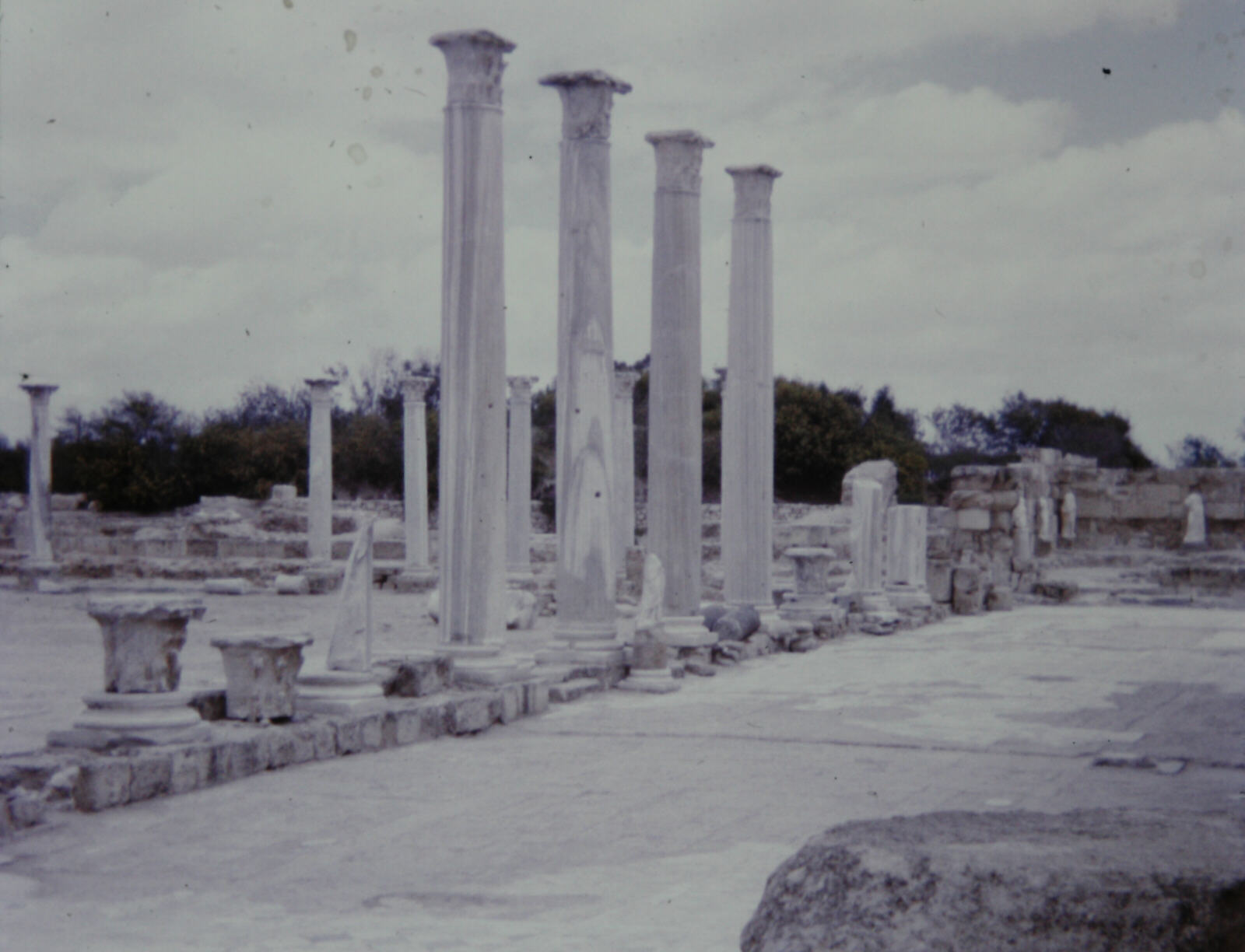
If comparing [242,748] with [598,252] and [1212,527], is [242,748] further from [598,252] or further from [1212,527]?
[1212,527]

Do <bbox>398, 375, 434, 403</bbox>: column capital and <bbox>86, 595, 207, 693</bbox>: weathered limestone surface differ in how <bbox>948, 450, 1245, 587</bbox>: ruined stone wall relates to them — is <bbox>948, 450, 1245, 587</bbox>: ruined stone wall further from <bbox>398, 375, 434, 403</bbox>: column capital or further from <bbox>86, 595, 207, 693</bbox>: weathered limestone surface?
<bbox>86, 595, 207, 693</bbox>: weathered limestone surface

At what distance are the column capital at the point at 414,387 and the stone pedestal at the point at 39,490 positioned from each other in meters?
5.97

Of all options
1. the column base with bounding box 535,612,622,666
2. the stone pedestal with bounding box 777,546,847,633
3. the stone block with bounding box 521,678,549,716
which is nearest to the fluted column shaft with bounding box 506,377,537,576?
the stone pedestal with bounding box 777,546,847,633

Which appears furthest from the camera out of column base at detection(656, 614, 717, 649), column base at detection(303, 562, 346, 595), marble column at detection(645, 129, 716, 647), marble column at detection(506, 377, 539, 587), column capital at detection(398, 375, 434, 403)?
column capital at detection(398, 375, 434, 403)

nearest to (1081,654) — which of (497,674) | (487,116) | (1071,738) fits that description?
(1071,738)

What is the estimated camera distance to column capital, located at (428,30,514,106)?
11117mm

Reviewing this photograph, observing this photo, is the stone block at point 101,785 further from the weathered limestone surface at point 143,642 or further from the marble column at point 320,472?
the marble column at point 320,472

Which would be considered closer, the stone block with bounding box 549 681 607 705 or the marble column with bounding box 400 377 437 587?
the stone block with bounding box 549 681 607 705

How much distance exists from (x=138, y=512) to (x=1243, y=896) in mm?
39805

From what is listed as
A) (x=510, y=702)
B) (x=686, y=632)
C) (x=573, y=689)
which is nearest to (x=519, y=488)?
(x=686, y=632)

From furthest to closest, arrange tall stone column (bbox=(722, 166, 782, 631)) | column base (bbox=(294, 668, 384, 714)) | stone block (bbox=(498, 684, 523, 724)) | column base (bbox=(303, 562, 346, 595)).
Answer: column base (bbox=(303, 562, 346, 595)), tall stone column (bbox=(722, 166, 782, 631)), stone block (bbox=(498, 684, 523, 724)), column base (bbox=(294, 668, 384, 714))

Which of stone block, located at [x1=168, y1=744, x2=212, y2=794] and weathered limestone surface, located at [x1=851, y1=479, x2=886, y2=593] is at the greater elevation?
weathered limestone surface, located at [x1=851, y1=479, x2=886, y2=593]

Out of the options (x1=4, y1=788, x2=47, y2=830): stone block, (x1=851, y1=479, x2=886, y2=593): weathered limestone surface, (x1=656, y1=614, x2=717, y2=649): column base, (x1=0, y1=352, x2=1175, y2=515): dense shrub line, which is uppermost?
(x1=0, y1=352, x2=1175, y2=515): dense shrub line

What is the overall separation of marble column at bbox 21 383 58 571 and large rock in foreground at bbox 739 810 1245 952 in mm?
24792
